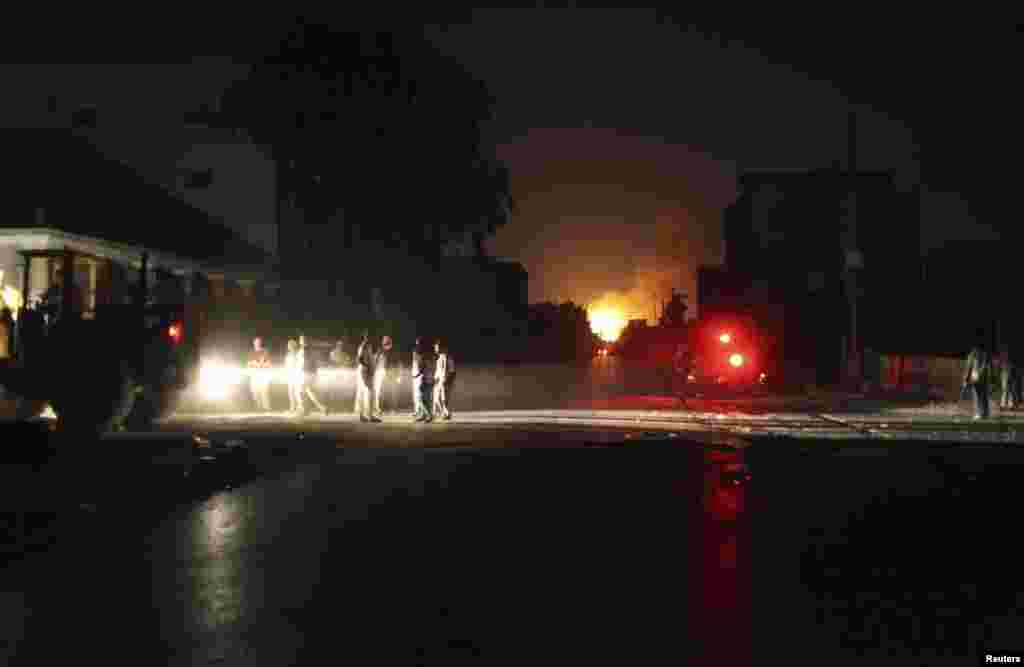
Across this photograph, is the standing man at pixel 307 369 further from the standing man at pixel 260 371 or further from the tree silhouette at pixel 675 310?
the tree silhouette at pixel 675 310

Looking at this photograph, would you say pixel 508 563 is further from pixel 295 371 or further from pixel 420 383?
pixel 295 371

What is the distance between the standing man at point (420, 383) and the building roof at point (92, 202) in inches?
336

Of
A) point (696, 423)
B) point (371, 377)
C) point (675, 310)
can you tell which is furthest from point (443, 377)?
A: point (675, 310)

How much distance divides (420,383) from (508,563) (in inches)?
539

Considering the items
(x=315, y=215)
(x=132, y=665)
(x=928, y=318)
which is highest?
(x=315, y=215)

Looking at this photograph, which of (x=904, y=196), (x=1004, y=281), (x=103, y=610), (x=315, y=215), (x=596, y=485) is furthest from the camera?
(x=904, y=196)

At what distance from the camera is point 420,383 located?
22.1m

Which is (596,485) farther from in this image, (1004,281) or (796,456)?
(1004,281)

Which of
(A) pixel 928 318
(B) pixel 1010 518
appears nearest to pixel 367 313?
(A) pixel 928 318

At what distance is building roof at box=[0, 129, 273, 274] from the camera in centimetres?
2433

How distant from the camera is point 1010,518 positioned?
10836 millimetres

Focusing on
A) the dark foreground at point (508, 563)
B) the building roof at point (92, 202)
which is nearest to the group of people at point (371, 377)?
the building roof at point (92, 202)

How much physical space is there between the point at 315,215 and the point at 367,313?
203 inches

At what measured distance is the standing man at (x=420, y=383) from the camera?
2161cm
